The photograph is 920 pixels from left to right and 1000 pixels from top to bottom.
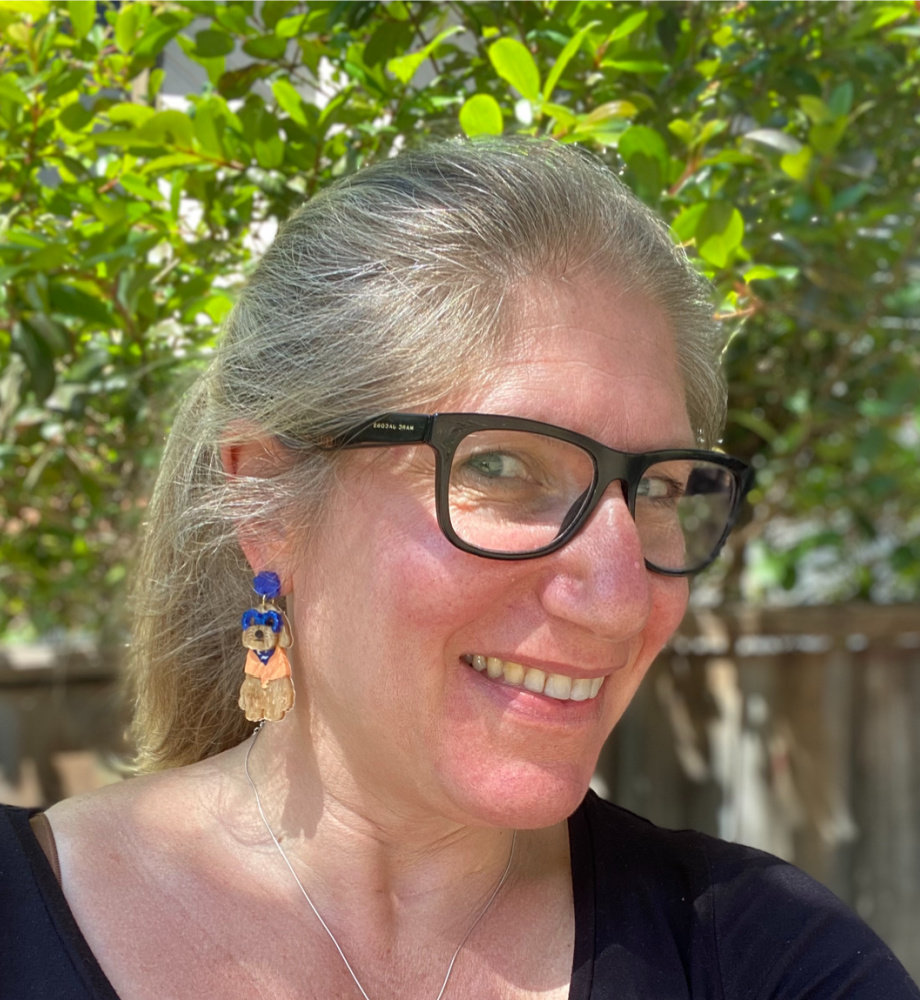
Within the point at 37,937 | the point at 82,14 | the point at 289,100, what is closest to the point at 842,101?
the point at 289,100

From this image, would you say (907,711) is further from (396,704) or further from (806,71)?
(396,704)

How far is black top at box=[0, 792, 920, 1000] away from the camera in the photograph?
4.55 feet

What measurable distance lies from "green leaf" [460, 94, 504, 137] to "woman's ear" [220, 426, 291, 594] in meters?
0.68

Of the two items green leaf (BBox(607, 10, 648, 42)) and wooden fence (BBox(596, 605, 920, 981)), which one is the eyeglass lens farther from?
wooden fence (BBox(596, 605, 920, 981))

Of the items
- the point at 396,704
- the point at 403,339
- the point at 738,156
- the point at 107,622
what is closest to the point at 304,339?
the point at 403,339

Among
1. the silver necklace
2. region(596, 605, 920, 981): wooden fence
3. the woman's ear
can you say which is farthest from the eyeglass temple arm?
region(596, 605, 920, 981): wooden fence

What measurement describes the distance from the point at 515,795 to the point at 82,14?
58.9 inches

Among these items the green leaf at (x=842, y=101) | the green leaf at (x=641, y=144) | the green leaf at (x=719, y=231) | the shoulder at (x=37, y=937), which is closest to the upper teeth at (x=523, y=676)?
the shoulder at (x=37, y=937)

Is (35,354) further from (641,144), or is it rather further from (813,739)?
(813,739)

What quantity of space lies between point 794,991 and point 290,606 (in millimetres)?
918

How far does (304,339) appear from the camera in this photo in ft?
5.10

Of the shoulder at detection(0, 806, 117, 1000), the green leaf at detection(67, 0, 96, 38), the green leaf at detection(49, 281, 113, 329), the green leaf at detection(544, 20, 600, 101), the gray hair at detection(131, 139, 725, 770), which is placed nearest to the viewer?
the shoulder at detection(0, 806, 117, 1000)

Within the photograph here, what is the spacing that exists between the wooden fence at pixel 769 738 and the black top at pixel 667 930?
82.5 inches

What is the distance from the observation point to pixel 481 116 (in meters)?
1.84
